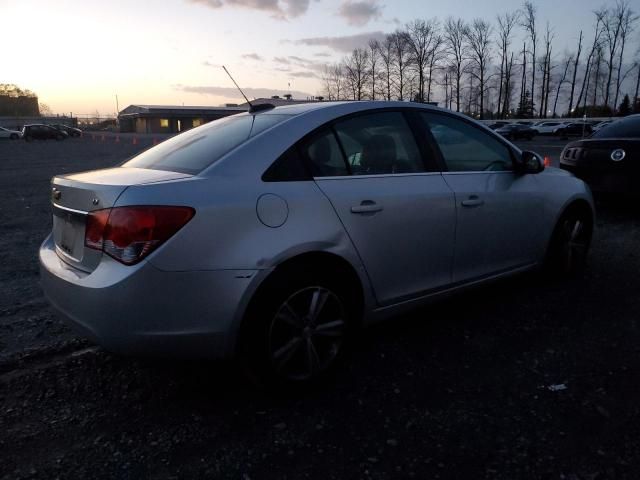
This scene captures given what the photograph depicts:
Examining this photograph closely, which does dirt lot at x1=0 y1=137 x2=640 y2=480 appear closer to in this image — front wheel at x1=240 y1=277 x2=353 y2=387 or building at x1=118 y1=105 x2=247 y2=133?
front wheel at x1=240 y1=277 x2=353 y2=387

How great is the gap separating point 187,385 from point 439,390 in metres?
1.40

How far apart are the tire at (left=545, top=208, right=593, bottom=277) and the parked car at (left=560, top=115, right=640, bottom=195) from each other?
247cm

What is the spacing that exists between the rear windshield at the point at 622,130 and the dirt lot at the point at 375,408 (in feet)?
12.9

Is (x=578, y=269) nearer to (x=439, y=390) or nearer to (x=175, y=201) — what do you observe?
(x=439, y=390)

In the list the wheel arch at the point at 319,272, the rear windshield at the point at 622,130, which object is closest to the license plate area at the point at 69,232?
the wheel arch at the point at 319,272

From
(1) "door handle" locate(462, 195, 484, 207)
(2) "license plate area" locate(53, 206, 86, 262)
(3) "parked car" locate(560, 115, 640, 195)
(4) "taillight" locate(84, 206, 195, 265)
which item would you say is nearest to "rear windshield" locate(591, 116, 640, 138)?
(3) "parked car" locate(560, 115, 640, 195)

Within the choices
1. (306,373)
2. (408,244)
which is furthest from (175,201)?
(408,244)

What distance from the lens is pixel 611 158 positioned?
6.77 metres

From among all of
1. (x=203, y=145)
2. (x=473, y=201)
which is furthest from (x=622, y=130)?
(x=203, y=145)

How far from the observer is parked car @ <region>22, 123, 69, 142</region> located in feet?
149

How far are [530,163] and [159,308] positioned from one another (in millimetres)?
3003

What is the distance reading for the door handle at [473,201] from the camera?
3.43 m

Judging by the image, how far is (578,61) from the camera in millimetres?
82750

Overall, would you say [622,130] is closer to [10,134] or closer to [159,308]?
[159,308]
